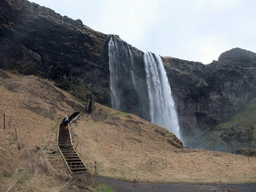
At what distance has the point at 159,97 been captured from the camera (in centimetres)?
5369

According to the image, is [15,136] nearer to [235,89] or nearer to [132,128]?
[132,128]

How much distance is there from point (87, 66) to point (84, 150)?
32.6 meters

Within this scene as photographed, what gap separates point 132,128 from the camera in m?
24.8

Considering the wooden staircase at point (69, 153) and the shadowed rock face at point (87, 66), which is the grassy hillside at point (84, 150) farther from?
the shadowed rock face at point (87, 66)

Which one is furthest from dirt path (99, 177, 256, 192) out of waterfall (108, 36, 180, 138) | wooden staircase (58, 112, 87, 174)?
waterfall (108, 36, 180, 138)

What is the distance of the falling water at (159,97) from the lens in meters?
51.3

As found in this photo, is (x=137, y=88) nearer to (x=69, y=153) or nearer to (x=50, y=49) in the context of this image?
(x=50, y=49)

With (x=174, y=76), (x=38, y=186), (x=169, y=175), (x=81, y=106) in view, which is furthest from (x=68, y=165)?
(x=174, y=76)

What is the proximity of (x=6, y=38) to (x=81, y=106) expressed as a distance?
20811mm

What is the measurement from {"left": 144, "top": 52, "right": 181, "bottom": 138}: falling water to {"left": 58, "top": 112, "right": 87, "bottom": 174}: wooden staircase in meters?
35.9

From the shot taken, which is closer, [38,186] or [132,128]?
[38,186]

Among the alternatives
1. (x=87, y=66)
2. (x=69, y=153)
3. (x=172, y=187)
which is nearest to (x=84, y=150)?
(x=69, y=153)

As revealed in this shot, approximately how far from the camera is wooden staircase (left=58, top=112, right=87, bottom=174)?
1082 cm

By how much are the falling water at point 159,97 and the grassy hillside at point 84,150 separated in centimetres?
2445
